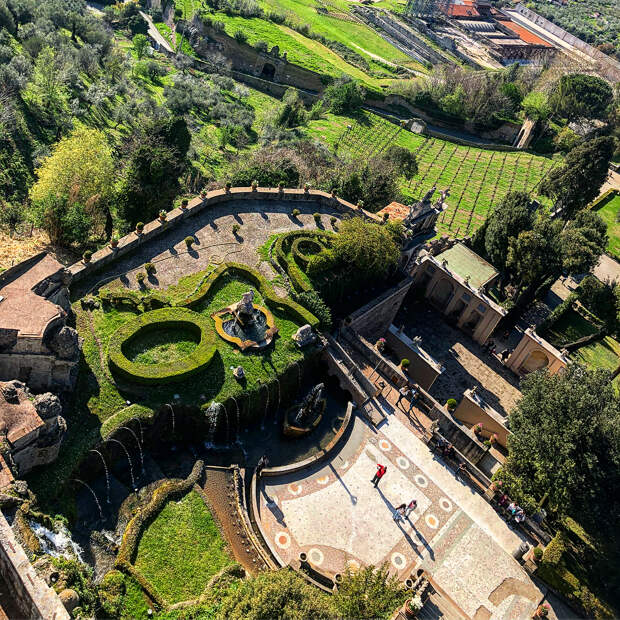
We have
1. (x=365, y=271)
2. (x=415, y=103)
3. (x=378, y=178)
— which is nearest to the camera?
(x=365, y=271)

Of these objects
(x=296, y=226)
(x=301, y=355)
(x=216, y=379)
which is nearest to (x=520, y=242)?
(x=296, y=226)

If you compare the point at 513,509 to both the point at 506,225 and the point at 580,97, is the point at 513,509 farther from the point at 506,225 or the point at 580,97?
the point at 580,97

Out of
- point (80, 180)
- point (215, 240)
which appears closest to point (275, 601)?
point (215, 240)

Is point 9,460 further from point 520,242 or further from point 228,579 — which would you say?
point 520,242

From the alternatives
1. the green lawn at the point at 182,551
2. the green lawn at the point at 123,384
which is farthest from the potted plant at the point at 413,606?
the green lawn at the point at 123,384

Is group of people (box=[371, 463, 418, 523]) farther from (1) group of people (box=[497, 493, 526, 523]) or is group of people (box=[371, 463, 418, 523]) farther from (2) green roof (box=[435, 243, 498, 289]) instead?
(2) green roof (box=[435, 243, 498, 289])

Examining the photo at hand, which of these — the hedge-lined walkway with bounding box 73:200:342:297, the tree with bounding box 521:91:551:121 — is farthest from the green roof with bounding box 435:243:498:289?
the tree with bounding box 521:91:551:121
